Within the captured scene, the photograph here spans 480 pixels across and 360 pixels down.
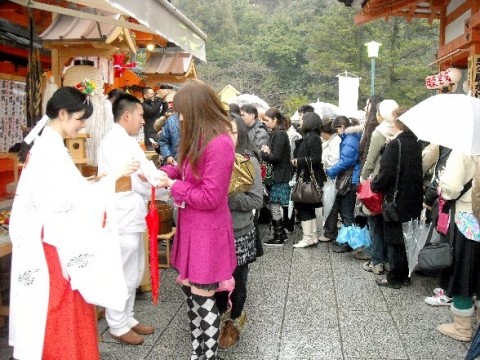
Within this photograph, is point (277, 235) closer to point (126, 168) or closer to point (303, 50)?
point (126, 168)

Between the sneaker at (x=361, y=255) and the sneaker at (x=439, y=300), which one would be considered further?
the sneaker at (x=361, y=255)

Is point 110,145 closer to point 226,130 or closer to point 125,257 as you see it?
point 125,257

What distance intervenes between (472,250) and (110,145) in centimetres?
310

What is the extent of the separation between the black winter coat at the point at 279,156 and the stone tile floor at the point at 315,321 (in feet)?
4.81

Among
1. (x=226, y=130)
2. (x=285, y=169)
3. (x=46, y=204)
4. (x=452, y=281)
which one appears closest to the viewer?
(x=46, y=204)

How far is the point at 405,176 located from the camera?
4953mm

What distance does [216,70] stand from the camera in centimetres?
3816

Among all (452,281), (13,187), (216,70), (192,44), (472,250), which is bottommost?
(452,281)

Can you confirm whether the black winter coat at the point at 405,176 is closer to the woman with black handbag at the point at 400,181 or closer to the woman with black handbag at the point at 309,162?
the woman with black handbag at the point at 400,181

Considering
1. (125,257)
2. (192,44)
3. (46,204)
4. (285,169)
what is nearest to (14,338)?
(46,204)

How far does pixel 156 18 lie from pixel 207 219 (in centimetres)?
147

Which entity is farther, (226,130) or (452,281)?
(452,281)

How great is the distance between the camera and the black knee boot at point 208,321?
10.2 feet

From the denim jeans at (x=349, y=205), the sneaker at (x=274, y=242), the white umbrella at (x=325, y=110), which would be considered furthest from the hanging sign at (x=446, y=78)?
the white umbrella at (x=325, y=110)
